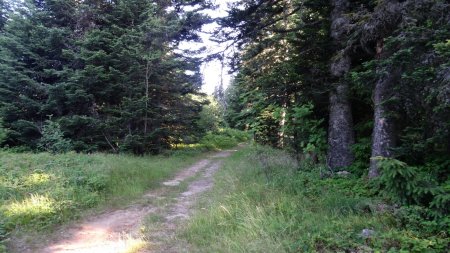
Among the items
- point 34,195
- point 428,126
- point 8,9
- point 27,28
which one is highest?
point 8,9

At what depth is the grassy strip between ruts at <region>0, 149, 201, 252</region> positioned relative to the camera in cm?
639

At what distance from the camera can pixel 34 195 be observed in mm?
7211

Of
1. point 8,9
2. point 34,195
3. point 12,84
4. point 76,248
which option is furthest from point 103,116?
point 8,9

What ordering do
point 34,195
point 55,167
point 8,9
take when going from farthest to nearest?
1. point 8,9
2. point 55,167
3. point 34,195

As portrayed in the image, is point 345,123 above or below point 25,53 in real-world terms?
below

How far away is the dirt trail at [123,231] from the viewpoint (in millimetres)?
5309

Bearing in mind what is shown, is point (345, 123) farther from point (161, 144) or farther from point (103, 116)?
point (103, 116)

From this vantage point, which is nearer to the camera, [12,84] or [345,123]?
[345,123]

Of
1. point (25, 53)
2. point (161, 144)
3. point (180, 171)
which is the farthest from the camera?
point (161, 144)

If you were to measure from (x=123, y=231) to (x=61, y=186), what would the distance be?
2893 millimetres

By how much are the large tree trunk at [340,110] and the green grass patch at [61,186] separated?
5.76 meters

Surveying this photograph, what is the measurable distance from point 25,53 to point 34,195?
500 inches

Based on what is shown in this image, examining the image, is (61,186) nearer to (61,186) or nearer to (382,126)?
(61,186)

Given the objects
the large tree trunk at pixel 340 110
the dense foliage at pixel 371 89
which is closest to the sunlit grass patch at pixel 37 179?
the dense foliage at pixel 371 89
